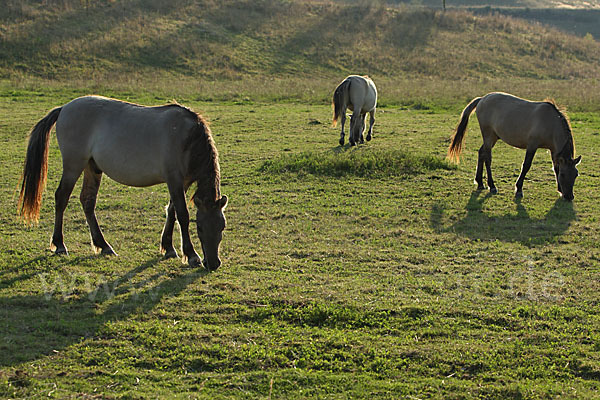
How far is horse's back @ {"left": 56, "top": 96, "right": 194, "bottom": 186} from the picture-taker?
6727 millimetres

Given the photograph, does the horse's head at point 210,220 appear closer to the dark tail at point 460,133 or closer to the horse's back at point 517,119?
the dark tail at point 460,133

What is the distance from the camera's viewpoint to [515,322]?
5.48 metres

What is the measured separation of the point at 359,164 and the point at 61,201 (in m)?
6.56

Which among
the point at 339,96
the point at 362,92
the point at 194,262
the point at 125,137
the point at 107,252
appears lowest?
the point at 107,252

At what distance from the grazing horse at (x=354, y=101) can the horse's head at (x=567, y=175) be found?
5.76 metres

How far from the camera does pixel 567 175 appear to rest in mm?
10469

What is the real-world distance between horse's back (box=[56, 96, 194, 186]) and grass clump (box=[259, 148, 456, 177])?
5.35 metres

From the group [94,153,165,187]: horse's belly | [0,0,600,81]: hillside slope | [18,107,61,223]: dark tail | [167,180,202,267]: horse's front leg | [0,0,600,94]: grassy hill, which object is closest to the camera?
[167,180,202,267]: horse's front leg

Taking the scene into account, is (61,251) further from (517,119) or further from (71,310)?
(517,119)

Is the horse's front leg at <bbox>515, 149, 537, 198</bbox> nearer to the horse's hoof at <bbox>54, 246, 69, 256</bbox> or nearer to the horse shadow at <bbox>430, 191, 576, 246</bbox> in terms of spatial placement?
the horse shadow at <bbox>430, 191, 576, 246</bbox>

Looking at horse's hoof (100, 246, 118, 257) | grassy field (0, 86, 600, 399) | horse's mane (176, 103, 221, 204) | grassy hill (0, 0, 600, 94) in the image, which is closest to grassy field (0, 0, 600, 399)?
grassy field (0, 86, 600, 399)

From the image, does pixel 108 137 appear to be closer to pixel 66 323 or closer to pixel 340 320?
pixel 66 323

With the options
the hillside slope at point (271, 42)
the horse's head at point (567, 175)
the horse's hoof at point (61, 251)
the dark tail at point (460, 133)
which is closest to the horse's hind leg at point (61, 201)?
the horse's hoof at point (61, 251)

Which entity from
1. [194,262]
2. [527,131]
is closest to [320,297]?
[194,262]
